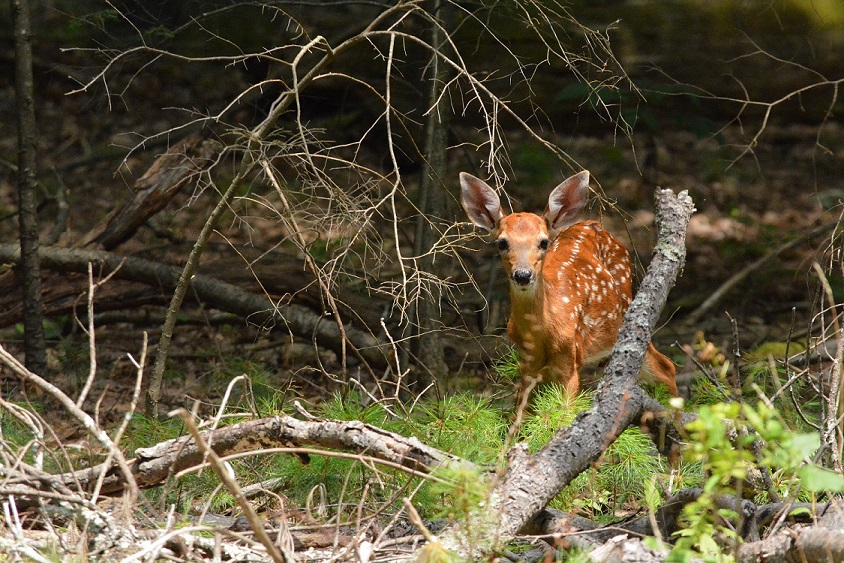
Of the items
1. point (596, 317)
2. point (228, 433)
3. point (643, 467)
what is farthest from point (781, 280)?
point (228, 433)

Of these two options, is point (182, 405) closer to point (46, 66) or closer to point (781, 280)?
point (781, 280)

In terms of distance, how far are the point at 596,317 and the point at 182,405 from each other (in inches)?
103

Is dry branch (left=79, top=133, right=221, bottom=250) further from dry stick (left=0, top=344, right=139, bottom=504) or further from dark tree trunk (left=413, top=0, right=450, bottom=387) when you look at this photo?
dry stick (left=0, top=344, right=139, bottom=504)

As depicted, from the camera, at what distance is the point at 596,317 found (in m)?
5.85

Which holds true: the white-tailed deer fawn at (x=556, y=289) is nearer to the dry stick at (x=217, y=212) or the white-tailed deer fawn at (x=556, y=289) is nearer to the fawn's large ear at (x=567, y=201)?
the fawn's large ear at (x=567, y=201)

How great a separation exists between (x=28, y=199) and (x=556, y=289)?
3100mm

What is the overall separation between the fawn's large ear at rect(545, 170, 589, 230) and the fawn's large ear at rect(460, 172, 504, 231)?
0.91ft

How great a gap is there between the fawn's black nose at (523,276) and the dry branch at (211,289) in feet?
5.13

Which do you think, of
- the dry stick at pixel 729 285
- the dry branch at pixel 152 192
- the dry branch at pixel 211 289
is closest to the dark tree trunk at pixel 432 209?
the dry branch at pixel 211 289

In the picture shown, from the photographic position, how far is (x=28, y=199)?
19.1 ft

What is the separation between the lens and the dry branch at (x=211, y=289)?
6.30 m

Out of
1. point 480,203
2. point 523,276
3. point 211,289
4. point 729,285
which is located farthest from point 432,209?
point 729,285

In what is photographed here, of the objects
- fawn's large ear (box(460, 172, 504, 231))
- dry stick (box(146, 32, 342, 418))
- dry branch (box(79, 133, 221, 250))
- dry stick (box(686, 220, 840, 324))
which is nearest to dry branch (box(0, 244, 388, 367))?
dry branch (box(79, 133, 221, 250))

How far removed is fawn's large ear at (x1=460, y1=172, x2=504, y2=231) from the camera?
516 centimetres
